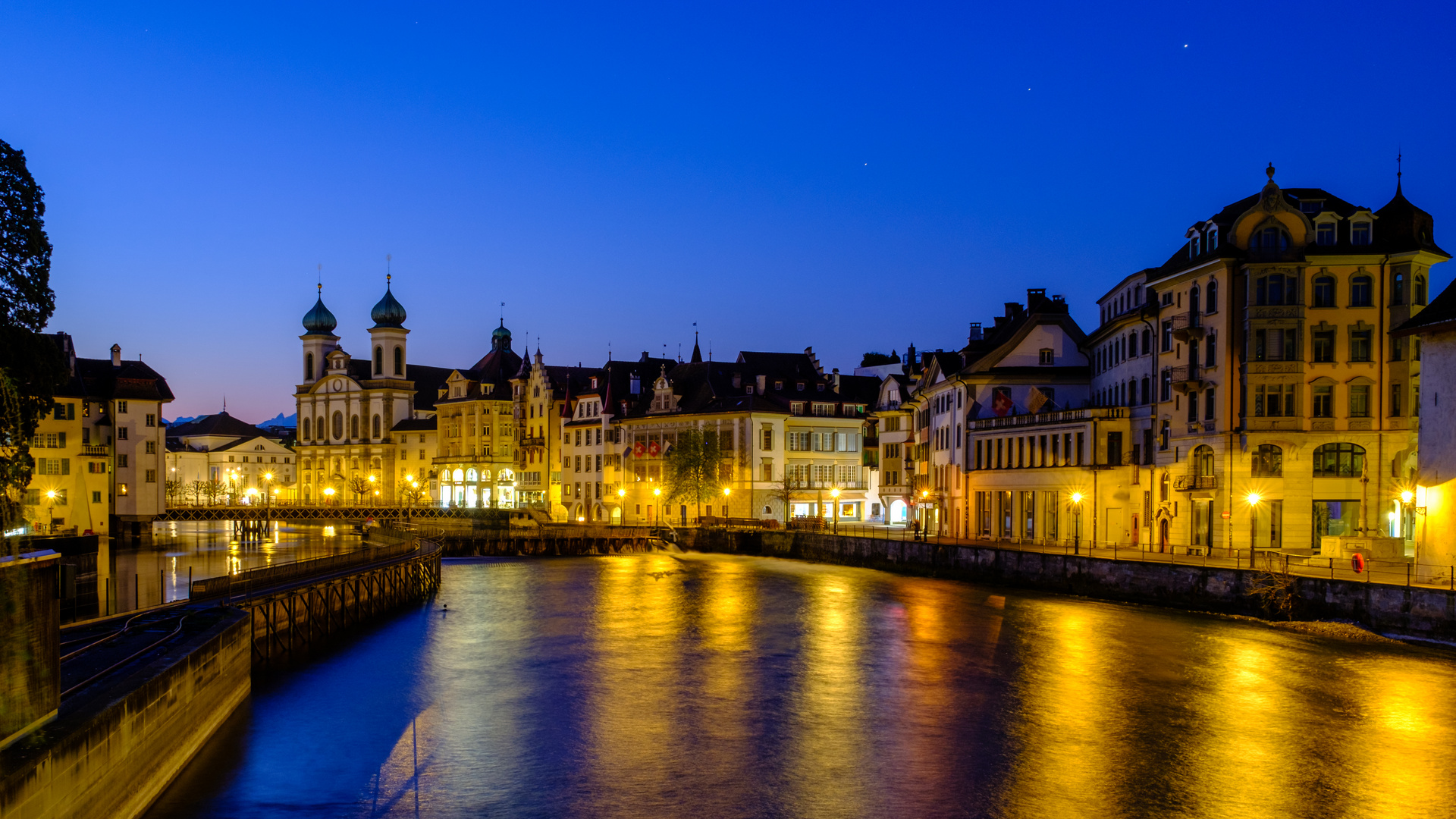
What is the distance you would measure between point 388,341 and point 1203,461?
4329 inches

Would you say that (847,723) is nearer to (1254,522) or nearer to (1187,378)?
(1254,522)

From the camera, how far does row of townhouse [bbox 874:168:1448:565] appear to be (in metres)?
49.7

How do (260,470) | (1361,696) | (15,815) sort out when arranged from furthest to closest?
(260,470) → (1361,696) → (15,815)

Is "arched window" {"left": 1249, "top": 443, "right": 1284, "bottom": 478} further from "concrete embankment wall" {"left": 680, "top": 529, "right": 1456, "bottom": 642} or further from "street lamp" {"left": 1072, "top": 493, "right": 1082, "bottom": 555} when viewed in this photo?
"street lamp" {"left": 1072, "top": 493, "right": 1082, "bottom": 555}

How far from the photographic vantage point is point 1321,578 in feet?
135

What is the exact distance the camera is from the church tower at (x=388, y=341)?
14538 centimetres

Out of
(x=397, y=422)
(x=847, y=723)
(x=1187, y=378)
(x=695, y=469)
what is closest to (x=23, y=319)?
(x=847, y=723)

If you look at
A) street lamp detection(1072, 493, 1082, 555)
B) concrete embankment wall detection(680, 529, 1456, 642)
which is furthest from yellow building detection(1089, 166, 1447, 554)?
street lamp detection(1072, 493, 1082, 555)

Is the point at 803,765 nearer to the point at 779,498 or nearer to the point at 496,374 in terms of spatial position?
the point at 779,498

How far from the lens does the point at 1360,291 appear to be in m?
50.3

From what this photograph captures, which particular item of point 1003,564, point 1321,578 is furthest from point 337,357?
point 1321,578

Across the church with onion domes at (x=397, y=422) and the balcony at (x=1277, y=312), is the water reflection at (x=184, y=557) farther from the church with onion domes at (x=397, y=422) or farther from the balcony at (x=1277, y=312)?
the balcony at (x=1277, y=312)

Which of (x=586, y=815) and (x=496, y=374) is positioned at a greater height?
(x=496, y=374)

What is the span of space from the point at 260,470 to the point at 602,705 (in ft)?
589
